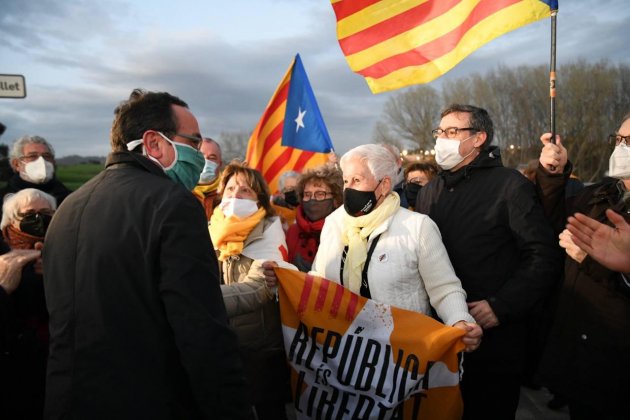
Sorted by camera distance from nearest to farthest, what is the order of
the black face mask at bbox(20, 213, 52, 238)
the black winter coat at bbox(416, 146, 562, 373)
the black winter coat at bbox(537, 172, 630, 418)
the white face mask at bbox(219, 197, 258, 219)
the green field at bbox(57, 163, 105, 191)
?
1. the black winter coat at bbox(537, 172, 630, 418)
2. the black winter coat at bbox(416, 146, 562, 373)
3. the black face mask at bbox(20, 213, 52, 238)
4. the white face mask at bbox(219, 197, 258, 219)
5. the green field at bbox(57, 163, 105, 191)

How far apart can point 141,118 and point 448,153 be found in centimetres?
188

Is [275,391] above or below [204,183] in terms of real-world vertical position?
below

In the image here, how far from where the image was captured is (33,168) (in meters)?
4.80

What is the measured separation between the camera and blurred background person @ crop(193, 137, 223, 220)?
4.62m

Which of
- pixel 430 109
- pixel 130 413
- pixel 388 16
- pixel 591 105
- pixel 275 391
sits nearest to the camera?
pixel 130 413

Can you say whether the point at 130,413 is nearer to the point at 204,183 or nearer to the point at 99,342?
the point at 99,342

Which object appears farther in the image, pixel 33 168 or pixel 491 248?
pixel 33 168

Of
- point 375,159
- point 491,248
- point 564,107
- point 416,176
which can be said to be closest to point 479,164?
point 491,248

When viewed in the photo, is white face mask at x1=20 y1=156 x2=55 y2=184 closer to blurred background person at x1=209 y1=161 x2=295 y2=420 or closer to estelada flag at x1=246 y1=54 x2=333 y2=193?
blurred background person at x1=209 y1=161 x2=295 y2=420

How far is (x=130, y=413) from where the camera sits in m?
1.71

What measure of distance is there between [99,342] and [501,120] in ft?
141

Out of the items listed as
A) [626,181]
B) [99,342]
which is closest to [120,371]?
[99,342]

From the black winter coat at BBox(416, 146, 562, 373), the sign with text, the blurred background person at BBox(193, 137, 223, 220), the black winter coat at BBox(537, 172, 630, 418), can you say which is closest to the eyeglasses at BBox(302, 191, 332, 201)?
the blurred background person at BBox(193, 137, 223, 220)

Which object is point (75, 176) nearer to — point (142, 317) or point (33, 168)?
point (33, 168)
